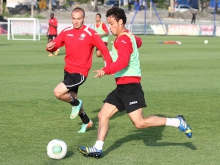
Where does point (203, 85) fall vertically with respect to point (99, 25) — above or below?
below

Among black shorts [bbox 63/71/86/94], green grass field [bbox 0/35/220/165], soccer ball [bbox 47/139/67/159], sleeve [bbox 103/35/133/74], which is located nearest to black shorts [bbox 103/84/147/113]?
sleeve [bbox 103/35/133/74]

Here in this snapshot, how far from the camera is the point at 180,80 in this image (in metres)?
17.0

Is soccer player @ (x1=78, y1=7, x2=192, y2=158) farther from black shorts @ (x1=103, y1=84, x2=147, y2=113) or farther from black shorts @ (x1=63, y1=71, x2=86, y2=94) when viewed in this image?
black shorts @ (x1=63, y1=71, x2=86, y2=94)

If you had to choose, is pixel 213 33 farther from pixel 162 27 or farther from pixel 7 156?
pixel 7 156

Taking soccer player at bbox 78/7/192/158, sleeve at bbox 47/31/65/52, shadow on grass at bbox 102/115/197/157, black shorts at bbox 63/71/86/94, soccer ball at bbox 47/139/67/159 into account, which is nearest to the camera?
soccer ball at bbox 47/139/67/159

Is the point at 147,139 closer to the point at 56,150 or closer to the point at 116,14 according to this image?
the point at 56,150

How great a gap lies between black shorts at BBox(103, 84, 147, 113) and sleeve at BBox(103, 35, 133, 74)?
0.53 meters

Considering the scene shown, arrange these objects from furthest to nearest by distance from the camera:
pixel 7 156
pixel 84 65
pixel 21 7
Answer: pixel 21 7 → pixel 84 65 → pixel 7 156

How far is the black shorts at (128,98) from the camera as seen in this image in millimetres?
7629

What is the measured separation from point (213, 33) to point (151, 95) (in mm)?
41631

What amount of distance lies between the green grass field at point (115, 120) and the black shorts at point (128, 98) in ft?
2.24

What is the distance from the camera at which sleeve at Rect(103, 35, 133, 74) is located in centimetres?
720

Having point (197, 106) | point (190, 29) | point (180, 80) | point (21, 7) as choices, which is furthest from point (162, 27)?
point (197, 106)

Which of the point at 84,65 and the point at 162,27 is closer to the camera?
the point at 84,65
